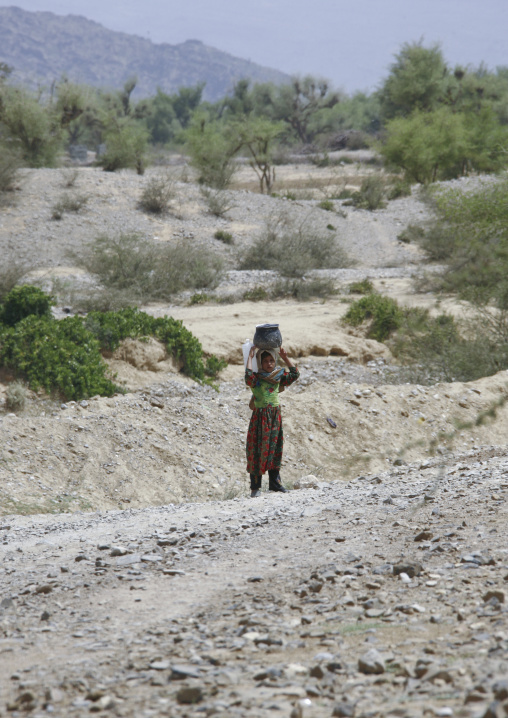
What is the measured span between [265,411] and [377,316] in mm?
8072

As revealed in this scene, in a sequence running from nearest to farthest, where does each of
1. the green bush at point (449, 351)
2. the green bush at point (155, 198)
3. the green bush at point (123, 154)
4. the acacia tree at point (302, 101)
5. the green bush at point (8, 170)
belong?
the green bush at point (449, 351), the green bush at point (8, 170), the green bush at point (155, 198), the green bush at point (123, 154), the acacia tree at point (302, 101)

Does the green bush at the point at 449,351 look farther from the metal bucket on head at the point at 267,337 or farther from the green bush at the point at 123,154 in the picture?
the green bush at the point at 123,154

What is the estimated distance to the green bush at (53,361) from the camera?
364 inches

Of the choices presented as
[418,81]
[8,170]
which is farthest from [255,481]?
[418,81]

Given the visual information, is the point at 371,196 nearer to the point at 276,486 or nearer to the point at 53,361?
the point at 53,361

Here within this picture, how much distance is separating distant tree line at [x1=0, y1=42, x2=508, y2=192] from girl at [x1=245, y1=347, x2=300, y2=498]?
9.60 meters

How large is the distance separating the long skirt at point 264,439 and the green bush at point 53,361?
377cm

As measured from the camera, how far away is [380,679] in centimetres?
239

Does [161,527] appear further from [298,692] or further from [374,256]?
[374,256]

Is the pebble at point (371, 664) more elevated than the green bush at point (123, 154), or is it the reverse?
the green bush at point (123, 154)

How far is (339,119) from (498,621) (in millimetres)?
64585

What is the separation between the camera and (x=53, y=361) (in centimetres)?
936

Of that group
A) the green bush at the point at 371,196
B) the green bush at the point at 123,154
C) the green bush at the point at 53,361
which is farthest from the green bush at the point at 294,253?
the green bush at the point at 53,361

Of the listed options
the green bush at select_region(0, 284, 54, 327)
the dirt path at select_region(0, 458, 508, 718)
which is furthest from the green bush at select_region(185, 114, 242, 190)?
the dirt path at select_region(0, 458, 508, 718)
